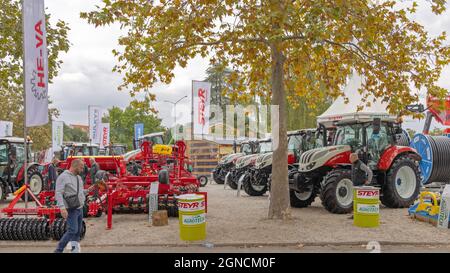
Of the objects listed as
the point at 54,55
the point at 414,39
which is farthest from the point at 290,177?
the point at 54,55

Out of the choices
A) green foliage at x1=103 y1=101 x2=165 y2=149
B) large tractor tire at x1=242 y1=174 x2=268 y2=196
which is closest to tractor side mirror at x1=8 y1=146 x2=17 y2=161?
large tractor tire at x1=242 y1=174 x2=268 y2=196

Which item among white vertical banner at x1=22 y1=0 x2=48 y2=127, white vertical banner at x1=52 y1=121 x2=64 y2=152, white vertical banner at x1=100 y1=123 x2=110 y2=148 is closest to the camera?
white vertical banner at x1=22 y1=0 x2=48 y2=127

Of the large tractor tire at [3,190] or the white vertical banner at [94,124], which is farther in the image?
the white vertical banner at [94,124]

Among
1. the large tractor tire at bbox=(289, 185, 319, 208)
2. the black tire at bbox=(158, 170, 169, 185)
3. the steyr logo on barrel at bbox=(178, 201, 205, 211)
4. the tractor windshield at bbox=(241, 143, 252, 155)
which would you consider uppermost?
the tractor windshield at bbox=(241, 143, 252, 155)

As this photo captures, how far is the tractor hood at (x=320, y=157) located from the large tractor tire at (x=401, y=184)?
140 centimetres

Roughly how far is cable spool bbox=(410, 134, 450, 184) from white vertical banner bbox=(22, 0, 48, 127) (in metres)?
13.0

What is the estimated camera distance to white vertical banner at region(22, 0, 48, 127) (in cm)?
1013

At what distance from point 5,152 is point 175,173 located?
7053 mm

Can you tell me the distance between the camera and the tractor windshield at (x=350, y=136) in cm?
1306

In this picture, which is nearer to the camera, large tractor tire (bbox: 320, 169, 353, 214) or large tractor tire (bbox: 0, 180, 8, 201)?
large tractor tire (bbox: 320, 169, 353, 214)

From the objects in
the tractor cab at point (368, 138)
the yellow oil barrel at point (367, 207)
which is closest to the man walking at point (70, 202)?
the yellow oil barrel at point (367, 207)

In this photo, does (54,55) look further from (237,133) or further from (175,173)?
(237,133)

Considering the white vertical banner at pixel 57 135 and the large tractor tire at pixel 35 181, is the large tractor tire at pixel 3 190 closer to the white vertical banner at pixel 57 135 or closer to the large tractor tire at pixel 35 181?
the large tractor tire at pixel 35 181

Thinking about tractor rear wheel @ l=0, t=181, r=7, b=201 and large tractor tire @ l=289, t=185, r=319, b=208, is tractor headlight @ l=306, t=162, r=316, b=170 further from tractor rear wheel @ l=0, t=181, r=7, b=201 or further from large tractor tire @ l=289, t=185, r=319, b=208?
tractor rear wheel @ l=0, t=181, r=7, b=201
